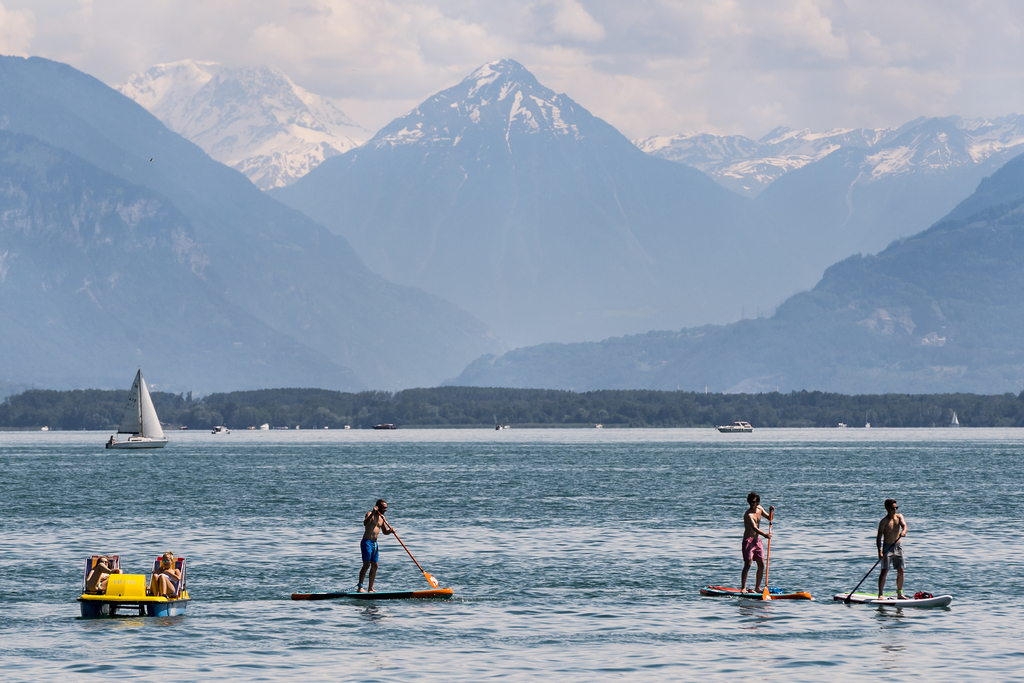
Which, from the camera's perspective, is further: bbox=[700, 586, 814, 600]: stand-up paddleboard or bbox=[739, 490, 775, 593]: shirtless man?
bbox=[700, 586, 814, 600]: stand-up paddleboard

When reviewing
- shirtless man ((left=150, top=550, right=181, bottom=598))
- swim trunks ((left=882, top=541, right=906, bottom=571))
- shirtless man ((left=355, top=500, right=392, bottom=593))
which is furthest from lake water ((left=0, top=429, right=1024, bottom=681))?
swim trunks ((left=882, top=541, right=906, bottom=571))

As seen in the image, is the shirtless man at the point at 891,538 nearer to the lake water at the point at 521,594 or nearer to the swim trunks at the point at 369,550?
the lake water at the point at 521,594

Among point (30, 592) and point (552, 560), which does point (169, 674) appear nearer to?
point (30, 592)

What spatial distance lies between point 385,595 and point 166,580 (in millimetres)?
10046

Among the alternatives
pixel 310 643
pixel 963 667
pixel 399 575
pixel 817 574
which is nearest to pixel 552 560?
pixel 399 575

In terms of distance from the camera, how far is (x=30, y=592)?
70.1 m

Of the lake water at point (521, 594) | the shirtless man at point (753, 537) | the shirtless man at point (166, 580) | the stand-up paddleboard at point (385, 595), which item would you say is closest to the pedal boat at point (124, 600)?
the shirtless man at point (166, 580)

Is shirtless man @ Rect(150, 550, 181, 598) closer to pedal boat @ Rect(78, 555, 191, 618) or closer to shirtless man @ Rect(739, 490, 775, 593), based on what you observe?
pedal boat @ Rect(78, 555, 191, 618)

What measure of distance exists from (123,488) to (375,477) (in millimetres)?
38182

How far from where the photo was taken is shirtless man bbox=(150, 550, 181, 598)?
6097 cm

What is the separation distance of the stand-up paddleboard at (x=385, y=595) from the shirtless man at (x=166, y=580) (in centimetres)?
646

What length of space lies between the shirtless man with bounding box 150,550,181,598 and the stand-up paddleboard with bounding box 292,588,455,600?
6.46m

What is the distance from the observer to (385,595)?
66.1 metres

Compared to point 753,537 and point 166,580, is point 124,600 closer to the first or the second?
point 166,580
